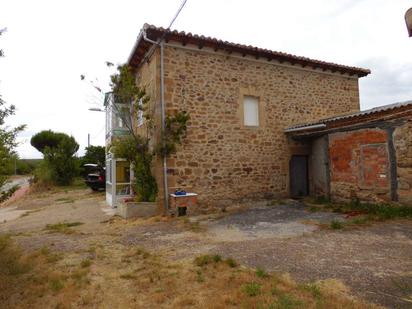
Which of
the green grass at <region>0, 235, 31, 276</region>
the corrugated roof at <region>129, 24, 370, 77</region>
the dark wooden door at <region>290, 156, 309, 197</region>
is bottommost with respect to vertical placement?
the green grass at <region>0, 235, 31, 276</region>

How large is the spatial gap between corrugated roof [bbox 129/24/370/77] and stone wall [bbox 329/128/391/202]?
301cm

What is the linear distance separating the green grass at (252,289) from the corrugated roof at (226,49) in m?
6.90

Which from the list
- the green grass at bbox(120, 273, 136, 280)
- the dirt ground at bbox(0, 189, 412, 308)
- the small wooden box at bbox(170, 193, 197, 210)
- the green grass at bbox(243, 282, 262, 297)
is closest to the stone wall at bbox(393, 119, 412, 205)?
the dirt ground at bbox(0, 189, 412, 308)

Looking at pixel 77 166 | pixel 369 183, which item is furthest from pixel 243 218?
pixel 77 166

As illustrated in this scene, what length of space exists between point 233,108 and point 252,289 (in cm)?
702

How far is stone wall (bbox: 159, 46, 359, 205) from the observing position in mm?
8719

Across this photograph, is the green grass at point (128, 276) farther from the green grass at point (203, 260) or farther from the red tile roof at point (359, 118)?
the red tile roof at point (359, 118)

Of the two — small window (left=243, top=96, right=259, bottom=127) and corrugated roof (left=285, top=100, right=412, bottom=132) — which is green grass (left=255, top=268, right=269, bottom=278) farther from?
small window (left=243, top=96, right=259, bottom=127)

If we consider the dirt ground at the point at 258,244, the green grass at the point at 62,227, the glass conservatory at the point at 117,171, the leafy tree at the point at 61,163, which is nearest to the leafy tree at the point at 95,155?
the leafy tree at the point at 61,163

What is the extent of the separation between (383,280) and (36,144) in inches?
1304

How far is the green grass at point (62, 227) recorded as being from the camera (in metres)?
7.00

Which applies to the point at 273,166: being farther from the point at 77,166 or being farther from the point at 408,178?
the point at 77,166

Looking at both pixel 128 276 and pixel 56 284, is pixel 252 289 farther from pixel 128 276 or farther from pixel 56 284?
pixel 56 284

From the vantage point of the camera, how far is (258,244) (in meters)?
A: 5.26
